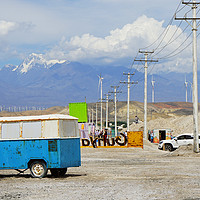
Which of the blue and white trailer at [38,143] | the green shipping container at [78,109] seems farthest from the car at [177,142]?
the green shipping container at [78,109]

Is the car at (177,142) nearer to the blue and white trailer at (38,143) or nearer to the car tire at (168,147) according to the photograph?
the car tire at (168,147)

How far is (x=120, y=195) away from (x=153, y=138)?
5949cm

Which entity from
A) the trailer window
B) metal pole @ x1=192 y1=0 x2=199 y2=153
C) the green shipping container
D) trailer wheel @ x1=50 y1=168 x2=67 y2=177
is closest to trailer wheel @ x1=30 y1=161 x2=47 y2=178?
trailer wheel @ x1=50 y1=168 x2=67 y2=177

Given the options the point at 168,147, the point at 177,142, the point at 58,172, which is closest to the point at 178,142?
the point at 177,142

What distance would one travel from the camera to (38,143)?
63.6 ft

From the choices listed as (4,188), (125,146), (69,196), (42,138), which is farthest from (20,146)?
(125,146)

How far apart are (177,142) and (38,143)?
2750 cm

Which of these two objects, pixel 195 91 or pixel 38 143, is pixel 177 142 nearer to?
pixel 195 91

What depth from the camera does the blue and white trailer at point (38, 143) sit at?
1925 cm

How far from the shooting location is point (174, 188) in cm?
1584

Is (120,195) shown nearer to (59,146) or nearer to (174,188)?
(174,188)

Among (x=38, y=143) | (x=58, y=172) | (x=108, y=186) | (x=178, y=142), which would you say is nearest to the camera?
(x=108, y=186)

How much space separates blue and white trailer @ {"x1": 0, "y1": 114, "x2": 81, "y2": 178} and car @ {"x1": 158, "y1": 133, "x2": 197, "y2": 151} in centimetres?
2558

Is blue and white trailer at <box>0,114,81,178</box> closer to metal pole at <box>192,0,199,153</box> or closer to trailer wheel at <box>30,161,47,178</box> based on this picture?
trailer wheel at <box>30,161,47,178</box>
